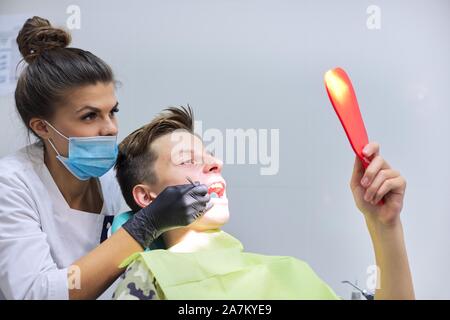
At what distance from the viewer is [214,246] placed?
1689 mm

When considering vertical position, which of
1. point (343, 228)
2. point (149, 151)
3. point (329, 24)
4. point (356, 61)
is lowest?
point (343, 228)

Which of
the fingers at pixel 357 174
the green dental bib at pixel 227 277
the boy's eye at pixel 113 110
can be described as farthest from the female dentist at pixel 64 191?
the fingers at pixel 357 174

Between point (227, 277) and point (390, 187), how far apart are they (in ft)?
1.57

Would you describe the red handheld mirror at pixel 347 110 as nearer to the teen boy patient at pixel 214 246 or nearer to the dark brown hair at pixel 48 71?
the teen boy patient at pixel 214 246

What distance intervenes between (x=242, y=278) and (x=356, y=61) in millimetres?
813

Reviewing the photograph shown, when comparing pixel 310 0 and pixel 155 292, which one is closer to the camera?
pixel 155 292

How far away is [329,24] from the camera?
1.87 m

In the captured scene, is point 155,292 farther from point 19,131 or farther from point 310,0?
point 310,0

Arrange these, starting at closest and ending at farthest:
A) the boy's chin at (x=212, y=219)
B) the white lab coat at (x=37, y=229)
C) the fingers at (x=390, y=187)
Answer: the fingers at (x=390, y=187)
the white lab coat at (x=37, y=229)
the boy's chin at (x=212, y=219)

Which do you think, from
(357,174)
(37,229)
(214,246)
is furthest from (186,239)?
(357,174)

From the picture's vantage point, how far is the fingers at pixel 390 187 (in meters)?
1.43

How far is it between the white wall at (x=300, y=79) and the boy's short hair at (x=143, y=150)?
54 millimetres

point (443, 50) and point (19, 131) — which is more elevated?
point (443, 50)

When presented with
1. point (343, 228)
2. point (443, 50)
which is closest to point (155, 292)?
point (343, 228)
